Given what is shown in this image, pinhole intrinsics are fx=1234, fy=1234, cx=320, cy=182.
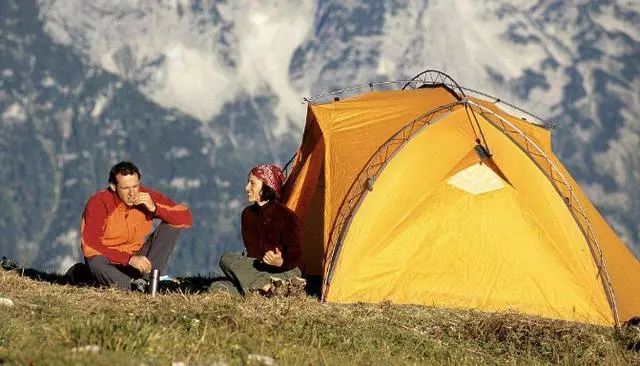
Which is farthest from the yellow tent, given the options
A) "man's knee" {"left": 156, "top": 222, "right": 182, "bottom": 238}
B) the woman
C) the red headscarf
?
"man's knee" {"left": 156, "top": 222, "right": 182, "bottom": 238}

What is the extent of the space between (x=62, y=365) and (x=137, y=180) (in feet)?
29.5

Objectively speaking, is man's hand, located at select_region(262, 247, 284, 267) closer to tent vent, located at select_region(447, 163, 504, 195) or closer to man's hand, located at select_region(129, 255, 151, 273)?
man's hand, located at select_region(129, 255, 151, 273)

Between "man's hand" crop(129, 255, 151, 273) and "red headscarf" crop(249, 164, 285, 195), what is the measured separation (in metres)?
2.16

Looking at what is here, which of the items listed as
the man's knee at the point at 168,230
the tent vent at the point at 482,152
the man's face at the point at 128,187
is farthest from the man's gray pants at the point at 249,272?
the tent vent at the point at 482,152

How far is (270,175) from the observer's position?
19469 mm

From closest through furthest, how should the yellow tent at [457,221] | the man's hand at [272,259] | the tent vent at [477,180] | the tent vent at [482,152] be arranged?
the man's hand at [272,259], the yellow tent at [457,221], the tent vent at [477,180], the tent vent at [482,152]

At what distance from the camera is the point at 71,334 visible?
11.3m

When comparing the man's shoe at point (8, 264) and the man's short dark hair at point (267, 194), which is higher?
the man's short dark hair at point (267, 194)

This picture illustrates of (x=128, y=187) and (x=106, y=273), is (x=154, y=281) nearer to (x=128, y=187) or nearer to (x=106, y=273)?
(x=106, y=273)

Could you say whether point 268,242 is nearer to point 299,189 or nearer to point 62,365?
point 299,189

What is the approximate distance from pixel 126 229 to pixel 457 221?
5.65m

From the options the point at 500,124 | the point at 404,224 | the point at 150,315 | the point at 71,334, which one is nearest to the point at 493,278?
the point at 404,224

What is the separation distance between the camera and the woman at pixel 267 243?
61.9 feet

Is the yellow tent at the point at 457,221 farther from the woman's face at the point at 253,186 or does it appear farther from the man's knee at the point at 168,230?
the man's knee at the point at 168,230
